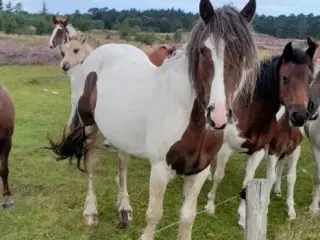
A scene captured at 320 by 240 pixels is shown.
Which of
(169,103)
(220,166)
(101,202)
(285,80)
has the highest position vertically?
(285,80)

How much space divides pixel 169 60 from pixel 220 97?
1045 mm

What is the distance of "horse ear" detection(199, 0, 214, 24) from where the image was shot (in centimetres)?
272

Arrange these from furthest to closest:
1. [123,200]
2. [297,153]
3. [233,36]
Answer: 1. [297,153]
2. [123,200]
3. [233,36]

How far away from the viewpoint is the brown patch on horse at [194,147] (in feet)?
10.4

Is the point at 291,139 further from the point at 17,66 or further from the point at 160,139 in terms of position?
the point at 17,66

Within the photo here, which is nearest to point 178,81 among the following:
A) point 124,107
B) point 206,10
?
point 206,10

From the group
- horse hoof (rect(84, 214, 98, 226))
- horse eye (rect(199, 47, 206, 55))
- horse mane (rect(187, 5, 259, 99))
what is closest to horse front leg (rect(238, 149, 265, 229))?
horse hoof (rect(84, 214, 98, 226))

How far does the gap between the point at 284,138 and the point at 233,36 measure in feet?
8.19

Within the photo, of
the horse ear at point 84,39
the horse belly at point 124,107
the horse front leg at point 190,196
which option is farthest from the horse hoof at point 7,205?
the horse ear at point 84,39

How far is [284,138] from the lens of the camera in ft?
16.0

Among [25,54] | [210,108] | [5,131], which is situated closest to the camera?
[210,108]

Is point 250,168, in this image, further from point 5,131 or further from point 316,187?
point 5,131

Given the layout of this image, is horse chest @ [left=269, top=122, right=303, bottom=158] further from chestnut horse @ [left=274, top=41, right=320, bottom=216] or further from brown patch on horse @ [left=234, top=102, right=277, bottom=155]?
brown patch on horse @ [left=234, top=102, right=277, bottom=155]

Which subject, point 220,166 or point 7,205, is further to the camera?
point 220,166
